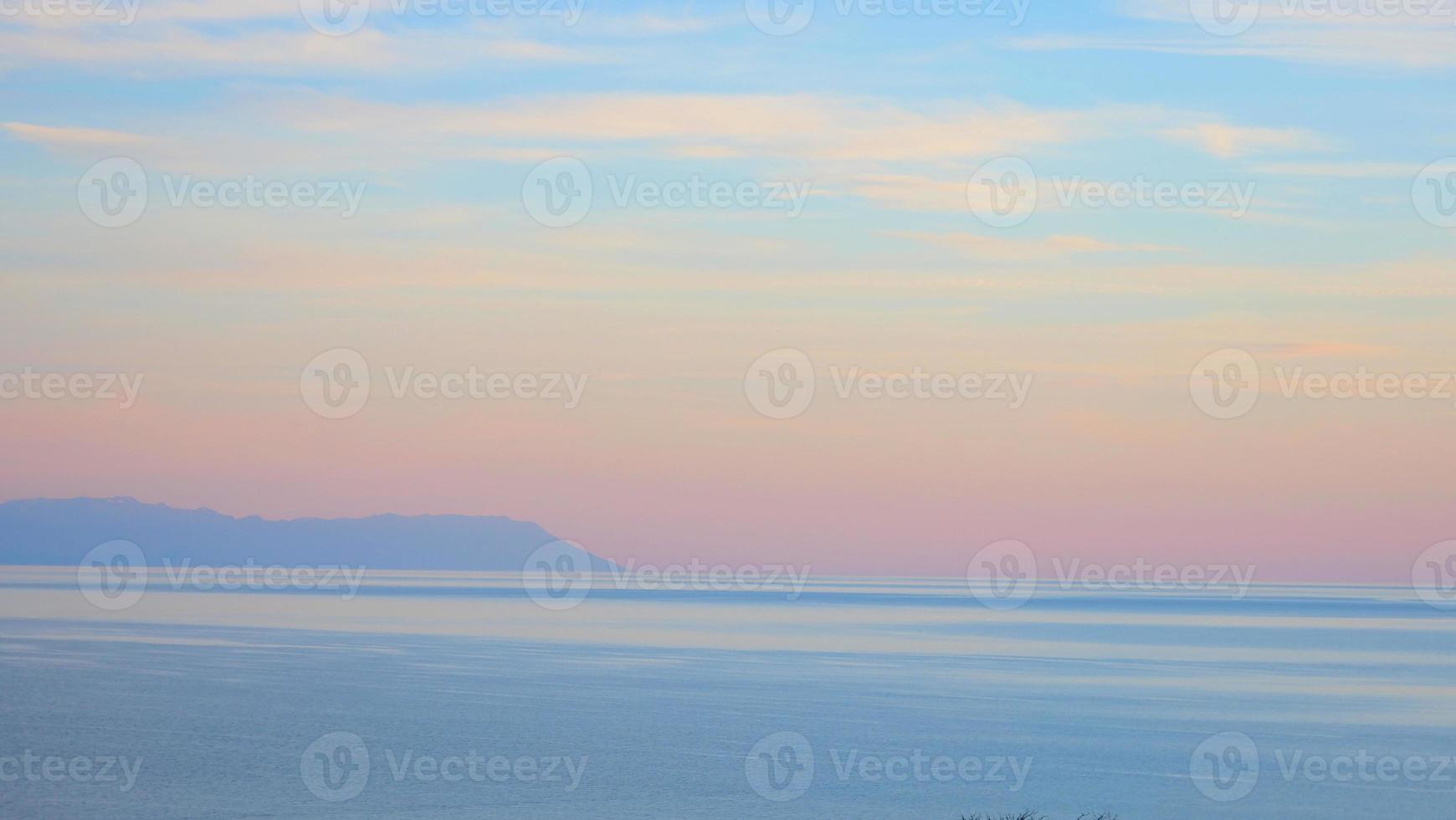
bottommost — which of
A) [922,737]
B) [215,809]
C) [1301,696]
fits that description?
[215,809]

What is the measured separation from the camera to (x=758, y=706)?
186 ft

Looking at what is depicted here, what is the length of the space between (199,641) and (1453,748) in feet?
217

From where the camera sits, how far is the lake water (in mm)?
38438

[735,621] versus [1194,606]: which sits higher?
[1194,606]

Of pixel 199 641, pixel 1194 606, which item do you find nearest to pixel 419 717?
pixel 199 641

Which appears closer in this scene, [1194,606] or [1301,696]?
[1301,696]

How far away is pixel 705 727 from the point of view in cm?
5019

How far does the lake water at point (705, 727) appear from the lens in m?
38.4

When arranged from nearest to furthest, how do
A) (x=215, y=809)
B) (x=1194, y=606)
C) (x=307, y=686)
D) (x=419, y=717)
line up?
(x=215, y=809) → (x=419, y=717) → (x=307, y=686) → (x=1194, y=606)

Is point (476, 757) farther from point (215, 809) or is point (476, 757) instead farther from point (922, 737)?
point (922, 737)

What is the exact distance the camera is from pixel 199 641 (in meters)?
86.8

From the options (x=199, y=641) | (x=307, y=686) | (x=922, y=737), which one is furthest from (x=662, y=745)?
(x=199, y=641)

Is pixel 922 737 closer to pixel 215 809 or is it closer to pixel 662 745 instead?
pixel 662 745

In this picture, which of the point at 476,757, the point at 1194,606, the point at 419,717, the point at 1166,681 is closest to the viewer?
the point at 476,757
